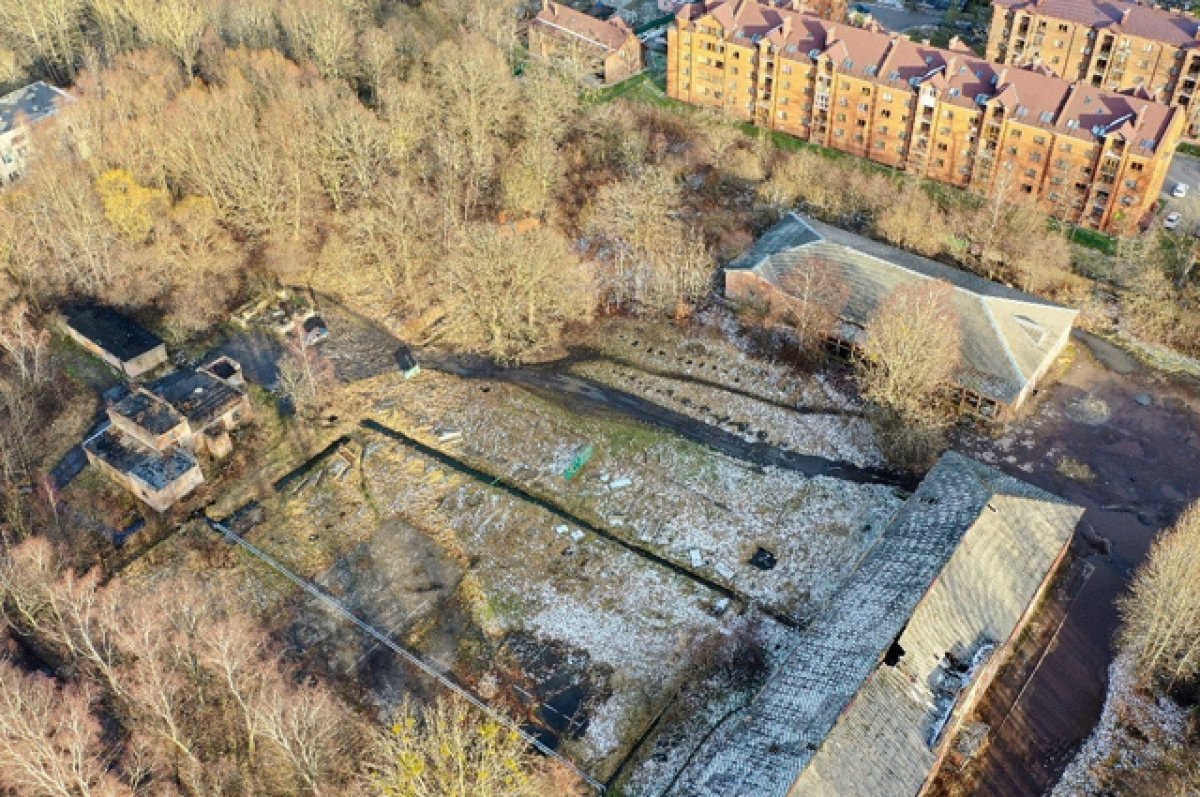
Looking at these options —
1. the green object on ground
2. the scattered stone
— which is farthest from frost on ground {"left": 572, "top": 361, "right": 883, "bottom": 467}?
the scattered stone

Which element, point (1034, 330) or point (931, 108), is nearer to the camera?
point (1034, 330)

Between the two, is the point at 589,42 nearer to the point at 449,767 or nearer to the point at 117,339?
the point at 117,339

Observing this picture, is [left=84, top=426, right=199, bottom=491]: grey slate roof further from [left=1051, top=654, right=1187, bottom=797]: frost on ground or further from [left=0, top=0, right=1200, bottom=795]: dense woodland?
[left=1051, top=654, right=1187, bottom=797]: frost on ground

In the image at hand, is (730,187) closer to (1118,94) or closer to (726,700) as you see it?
(1118,94)

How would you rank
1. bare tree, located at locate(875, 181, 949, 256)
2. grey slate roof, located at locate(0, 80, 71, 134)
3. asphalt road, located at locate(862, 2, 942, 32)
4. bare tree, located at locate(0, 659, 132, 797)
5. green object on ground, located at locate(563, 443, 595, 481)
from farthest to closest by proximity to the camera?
1. asphalt road, located at locate(862, 2, 942, 32)
2. grey slate roof, located at locate(0, 80, 71, 134)
3. bare tree, located at locate(875, 181, 949, 256)
4. green object on ground, located at locate(563, 443, 595, 481)
5. bare tree, located at locate(0, 659, 132, 797)

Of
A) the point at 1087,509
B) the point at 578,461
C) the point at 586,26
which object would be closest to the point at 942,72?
the point at 586,26

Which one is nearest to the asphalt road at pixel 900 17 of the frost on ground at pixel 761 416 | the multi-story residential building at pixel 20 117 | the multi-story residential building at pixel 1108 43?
the multi-story residential building at pixel 1108 43

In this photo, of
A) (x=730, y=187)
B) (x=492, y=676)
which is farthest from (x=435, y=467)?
(x=730, y=187)
